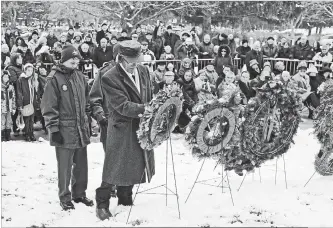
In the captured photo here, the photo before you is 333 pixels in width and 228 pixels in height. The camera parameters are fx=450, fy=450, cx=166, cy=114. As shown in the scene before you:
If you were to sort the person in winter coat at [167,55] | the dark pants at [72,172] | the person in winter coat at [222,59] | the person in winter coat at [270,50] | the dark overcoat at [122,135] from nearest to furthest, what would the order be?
the dark overcoat at [122,135] → the dark pants at [72,172] → the person in winter coat at [222,59] → the person in winter coat at [167,55] → the person in winter coat at [270,50]

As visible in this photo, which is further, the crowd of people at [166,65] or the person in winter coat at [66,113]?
the crowd of people at [166,65]

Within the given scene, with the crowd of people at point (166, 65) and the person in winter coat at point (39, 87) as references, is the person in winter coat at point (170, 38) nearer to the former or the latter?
the crowd of people at point (166, 65)

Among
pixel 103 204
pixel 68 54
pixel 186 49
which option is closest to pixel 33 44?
pixel 186 49

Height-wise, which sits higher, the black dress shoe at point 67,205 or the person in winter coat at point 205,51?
the person in winter coat at point 205,51

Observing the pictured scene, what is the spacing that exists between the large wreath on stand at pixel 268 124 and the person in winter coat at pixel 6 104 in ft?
17.6

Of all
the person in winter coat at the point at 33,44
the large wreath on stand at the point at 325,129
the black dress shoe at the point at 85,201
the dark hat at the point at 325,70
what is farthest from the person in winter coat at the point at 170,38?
the black dress shoe at the point at 85,201

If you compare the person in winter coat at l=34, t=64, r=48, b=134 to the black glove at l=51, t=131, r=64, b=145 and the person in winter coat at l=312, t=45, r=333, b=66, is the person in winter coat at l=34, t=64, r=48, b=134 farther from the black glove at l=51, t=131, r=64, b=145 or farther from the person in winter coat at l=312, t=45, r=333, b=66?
the person in winter coat at l=312, t=45, r=333, b=66

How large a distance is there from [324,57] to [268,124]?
26.1 ft

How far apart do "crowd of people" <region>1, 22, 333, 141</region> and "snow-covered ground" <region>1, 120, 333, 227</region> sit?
170cm

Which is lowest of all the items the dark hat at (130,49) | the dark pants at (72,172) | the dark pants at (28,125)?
the dark pants at (28,125)

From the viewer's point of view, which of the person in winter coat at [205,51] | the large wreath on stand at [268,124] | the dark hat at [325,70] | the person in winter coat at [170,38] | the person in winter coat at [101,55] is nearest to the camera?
Result: the large wreath on stand at [268,124]

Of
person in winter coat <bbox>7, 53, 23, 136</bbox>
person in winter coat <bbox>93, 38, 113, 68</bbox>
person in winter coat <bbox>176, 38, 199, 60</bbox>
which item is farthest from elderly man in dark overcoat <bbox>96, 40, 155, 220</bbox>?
person in winter coat <bbox>176, 38, 199, 60</bbox>

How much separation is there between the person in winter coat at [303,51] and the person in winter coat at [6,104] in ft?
29.9

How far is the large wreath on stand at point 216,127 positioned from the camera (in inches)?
203
